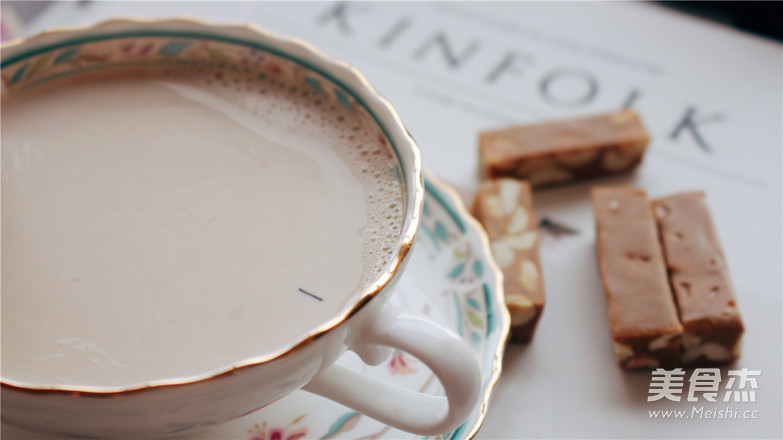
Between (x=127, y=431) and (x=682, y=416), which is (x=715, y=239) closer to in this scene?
(x=682, y=416)

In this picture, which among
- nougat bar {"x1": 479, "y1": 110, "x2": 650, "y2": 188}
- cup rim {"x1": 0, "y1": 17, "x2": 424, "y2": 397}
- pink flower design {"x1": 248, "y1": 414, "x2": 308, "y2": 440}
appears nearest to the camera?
cup rim {"x1": 0, "y1": 17, "x2": 424, "y2": 397}

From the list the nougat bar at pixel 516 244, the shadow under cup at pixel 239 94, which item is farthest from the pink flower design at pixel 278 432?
the nougat bar at pixel 516 244

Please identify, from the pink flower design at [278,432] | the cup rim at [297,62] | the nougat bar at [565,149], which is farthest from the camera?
the nougat bar at [565,149]

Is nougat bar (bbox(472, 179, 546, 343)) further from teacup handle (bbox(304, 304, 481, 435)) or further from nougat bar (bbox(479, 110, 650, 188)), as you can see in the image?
teacup handle (bbox(304, 304, 481, 435))
